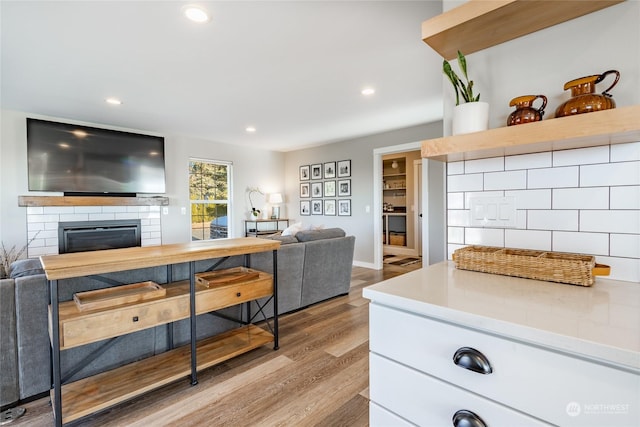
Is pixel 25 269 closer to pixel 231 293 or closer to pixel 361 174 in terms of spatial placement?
pixel 231 293

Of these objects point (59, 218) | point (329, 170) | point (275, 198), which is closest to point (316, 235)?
point (329, 170)

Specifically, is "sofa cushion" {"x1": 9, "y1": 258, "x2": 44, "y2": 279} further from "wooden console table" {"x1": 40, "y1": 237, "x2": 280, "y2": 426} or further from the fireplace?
the fireplace

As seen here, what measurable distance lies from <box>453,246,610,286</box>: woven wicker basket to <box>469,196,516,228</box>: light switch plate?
0.10 meters

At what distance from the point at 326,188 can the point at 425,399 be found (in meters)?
5.19

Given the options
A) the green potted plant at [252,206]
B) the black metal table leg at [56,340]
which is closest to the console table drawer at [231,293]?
the black metal table leg at [56,340]

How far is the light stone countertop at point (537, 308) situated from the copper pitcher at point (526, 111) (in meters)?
0.52

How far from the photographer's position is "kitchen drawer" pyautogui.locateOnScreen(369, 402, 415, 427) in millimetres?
811

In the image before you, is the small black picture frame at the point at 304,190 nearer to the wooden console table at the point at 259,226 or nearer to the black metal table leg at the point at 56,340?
the wooden console table at the point at 259,226

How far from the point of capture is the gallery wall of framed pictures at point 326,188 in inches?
218

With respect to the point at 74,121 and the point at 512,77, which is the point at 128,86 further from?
the point at 512,77

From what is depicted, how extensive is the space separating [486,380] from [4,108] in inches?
208

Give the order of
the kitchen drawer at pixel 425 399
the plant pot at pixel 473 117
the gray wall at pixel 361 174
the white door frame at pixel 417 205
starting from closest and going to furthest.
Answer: the kitchen drawer at pixel 425 399, the plant pot at pixel 473 117, the gray wall at pixel 361 174, the white door frame at pixel 417 205

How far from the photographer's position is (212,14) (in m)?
1.84

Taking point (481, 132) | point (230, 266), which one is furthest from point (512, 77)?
point (230, 266)
